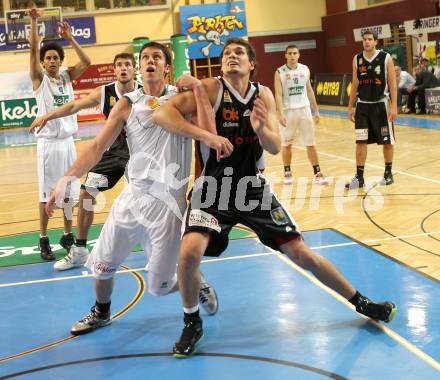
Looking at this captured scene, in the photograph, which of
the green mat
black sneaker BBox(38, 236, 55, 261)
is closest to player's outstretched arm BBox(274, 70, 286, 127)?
the green mat

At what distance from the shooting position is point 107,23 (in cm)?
2719

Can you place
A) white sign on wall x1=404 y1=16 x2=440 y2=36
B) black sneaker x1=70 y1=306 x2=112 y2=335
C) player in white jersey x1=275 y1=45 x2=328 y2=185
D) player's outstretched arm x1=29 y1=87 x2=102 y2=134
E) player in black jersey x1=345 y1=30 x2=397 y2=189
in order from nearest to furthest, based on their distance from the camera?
black sneaker x1=70 y1=306 x2=112 y2=335 < player's outstretched arm x1=29 y1=87 x2=102 y2=134 < player in black jersey x1=345 y1=30 x2=397 y2=189 < player in white jersey x1=275 y1=45 x2=328 y2=185 < white sign on wall x1=404 y1=16 x2=440 y2=36

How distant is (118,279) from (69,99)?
2203 millimetres

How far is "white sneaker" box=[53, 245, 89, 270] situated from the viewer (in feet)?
22.1

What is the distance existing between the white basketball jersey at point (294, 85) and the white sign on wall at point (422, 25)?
38.2ft

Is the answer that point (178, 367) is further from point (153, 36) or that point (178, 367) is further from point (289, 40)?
point (289, 40)

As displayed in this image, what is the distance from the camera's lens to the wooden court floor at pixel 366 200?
7.03m

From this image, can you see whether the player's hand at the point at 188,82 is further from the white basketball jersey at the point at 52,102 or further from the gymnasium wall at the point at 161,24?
the gymnasium wall at the point at 161,24

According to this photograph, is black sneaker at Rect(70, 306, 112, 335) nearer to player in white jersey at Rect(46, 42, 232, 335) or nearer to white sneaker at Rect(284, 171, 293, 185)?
player in white jersey at Rect(46, 42, 232, 335)

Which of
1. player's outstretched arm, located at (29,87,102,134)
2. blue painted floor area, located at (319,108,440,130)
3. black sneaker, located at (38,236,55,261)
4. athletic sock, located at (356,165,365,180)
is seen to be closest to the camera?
player's outstretched arm, located at (29,87,102,134)

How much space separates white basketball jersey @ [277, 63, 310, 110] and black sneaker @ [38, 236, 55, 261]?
16.6 feet

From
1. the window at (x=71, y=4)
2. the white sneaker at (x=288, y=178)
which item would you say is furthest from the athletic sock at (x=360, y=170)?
the window at (x=71, y=4)

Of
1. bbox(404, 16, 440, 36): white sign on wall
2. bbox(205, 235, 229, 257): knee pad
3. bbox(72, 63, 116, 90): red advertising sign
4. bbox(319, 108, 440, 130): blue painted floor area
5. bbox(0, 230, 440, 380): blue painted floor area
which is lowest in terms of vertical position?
bbox(0, 230, 440, 380): blue painted floor area

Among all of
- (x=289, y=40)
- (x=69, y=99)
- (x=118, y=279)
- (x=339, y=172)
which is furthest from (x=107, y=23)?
(x=118, y=279)
